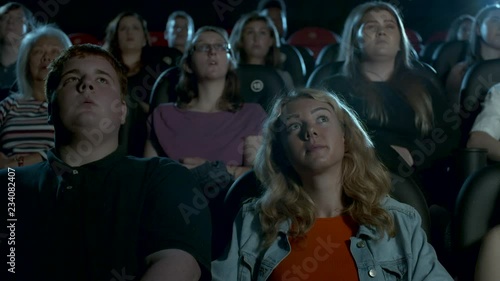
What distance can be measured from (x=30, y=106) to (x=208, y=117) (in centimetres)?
63

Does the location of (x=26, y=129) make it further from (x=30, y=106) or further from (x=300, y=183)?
(x=300, y=183)

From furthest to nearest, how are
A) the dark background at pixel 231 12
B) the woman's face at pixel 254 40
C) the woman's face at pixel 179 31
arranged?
A: 1. the dark background at pixel 231 12
2. the woman's face at pixel 179 31
3. the woman's face at pixel 254 40

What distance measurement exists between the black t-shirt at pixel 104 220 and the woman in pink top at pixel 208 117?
0.89m

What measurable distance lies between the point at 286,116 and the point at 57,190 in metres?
0.59

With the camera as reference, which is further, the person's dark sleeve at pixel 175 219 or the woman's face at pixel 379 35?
the woman's face at pixel 379 35

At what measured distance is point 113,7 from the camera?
21.3 feet

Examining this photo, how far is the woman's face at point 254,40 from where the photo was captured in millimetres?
3580

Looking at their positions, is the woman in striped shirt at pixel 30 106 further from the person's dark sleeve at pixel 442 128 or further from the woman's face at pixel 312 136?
the person's dark sleeve at pixel 442 128

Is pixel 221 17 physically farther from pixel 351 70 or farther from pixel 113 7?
pixel 351 70

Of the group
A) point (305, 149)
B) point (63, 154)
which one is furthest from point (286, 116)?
point (63, 154)

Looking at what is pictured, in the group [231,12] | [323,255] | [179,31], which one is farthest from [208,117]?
[231,12]

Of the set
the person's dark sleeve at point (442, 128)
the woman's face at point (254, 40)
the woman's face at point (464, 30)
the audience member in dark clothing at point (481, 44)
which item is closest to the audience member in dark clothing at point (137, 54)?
the woman's face at point (254, 40)

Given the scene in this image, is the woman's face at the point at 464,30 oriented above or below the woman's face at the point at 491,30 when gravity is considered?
below

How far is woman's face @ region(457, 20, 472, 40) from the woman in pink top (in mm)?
2427
